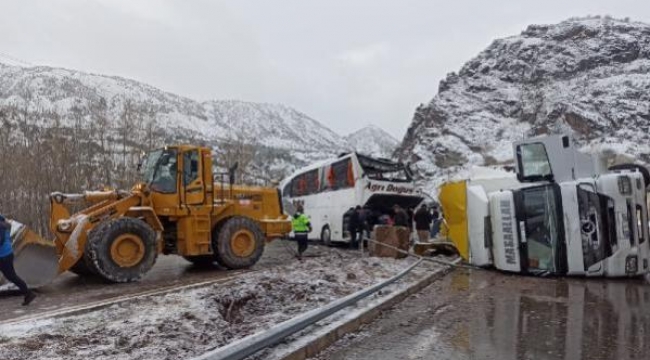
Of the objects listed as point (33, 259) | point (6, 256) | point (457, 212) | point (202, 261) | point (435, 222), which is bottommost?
point (202, 261)

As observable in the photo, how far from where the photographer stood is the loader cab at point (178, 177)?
1255cm

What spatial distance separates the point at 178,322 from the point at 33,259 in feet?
16.3

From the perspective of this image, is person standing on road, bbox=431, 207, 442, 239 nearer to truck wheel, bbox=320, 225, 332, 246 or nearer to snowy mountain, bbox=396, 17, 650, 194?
truck wheel, bbox=320, 225, 332, 246

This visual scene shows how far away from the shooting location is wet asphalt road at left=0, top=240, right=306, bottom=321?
340 inches

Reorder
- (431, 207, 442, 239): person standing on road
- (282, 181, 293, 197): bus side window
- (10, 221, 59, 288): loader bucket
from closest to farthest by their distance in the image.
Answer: (10, 221, 59, 288): loader bucket
(431, 207, 442, 239): person standing on road
(282, 181, 293, 197): bus side window

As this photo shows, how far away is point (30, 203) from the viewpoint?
21.8m

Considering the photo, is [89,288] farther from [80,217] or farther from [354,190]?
[354,190]

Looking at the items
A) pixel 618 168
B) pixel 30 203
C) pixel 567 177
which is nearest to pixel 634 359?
pixel 567 177

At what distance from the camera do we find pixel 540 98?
78750 mm

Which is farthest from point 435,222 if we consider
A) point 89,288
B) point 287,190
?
point 89,288

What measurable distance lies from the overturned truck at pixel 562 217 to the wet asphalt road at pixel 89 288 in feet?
18.0

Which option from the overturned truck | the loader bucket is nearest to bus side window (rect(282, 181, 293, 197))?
the overturned truck

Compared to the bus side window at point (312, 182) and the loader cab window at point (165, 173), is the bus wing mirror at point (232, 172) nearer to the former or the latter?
the loader cab window at point (165, 173)

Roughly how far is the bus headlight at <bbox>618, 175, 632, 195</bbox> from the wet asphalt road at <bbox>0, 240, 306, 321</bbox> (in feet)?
25.8
